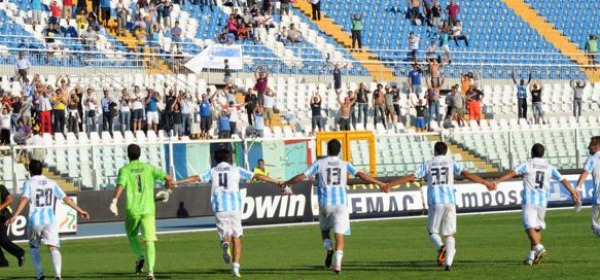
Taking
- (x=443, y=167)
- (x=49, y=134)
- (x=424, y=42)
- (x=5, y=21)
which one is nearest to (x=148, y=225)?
(x=443, y=167)

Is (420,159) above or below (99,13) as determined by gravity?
below

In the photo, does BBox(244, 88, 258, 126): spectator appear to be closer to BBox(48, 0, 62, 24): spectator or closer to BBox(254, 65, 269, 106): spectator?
BBox(254, 65, 269, 106): spectator

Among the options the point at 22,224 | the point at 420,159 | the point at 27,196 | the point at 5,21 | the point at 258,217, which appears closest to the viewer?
the point at 27,196

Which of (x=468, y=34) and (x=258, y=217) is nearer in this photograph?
(x=258, y=217)

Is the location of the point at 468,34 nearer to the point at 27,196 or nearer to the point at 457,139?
the point at 457,139

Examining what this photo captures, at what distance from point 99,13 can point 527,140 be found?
1497 cm

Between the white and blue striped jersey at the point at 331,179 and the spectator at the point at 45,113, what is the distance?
18.6m

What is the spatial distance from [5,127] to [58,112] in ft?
6.17

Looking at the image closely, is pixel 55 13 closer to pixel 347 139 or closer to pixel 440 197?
pixel 347 139

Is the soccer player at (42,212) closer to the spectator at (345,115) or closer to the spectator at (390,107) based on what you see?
the spectator at (345,115)

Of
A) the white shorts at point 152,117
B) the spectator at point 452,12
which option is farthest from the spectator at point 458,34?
the white shorts at point 152,117

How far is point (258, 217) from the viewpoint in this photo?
33594 millimetres

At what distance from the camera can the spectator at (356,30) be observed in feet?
168

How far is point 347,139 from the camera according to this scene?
35.8m
